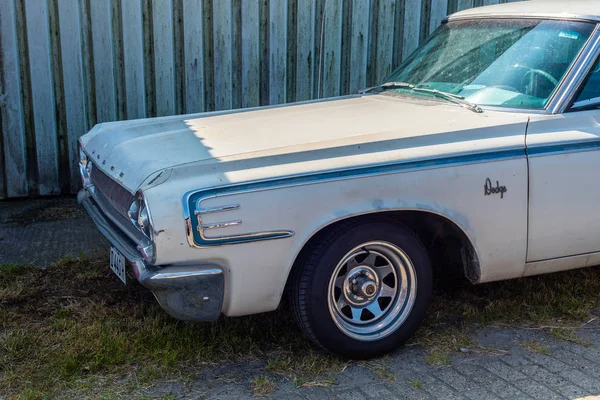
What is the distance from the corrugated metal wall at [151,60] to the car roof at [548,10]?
1974 millimetres

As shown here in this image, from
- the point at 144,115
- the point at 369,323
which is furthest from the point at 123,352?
the point at 144,115

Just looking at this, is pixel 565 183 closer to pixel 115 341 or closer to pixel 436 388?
pixel 436 388

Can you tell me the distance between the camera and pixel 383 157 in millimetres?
3609

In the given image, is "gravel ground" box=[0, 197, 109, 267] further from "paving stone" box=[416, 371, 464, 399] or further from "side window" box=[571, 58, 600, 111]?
"side window" box=[571, 58, 600, 111]

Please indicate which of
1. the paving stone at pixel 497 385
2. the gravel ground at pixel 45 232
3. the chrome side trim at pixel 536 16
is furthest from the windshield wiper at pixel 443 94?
the gravel ground at pixel 45 232

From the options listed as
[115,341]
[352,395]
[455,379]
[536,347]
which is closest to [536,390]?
[455,379]

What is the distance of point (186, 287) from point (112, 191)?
920mm

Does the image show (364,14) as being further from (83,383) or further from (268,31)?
(83,383)

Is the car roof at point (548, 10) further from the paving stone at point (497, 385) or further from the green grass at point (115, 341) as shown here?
the green grass at point (115, 341)

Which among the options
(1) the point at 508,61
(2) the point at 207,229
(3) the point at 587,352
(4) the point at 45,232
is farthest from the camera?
(4) the point at 45,232

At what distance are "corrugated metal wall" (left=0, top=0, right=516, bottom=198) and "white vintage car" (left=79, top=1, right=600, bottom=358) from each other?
8.29 ft

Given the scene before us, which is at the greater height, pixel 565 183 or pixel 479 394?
pixel 565 183

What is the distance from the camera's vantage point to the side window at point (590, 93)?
405cm

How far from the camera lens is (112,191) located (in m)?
3.97
